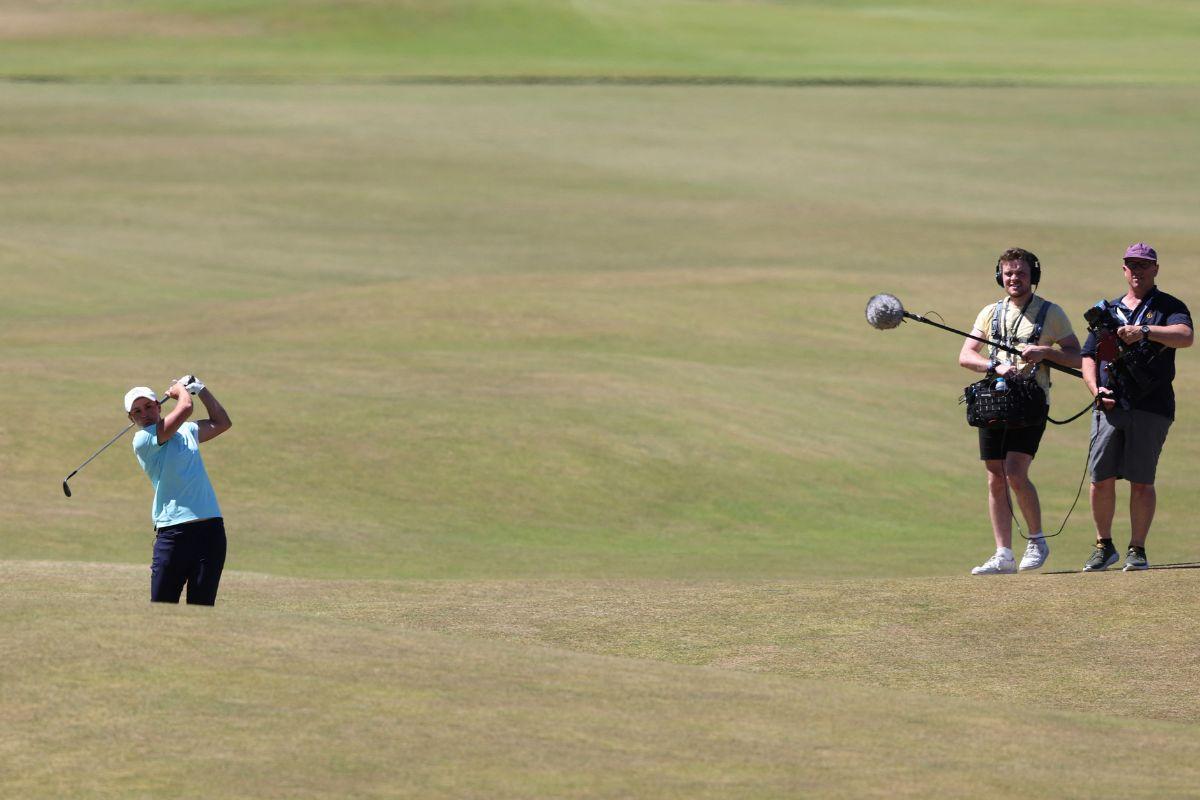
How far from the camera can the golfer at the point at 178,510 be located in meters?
12.9

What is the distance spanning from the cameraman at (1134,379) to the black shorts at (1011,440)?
0.41m

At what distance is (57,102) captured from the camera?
6869 cm

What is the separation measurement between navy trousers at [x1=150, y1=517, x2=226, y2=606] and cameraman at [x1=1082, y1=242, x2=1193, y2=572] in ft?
19.3

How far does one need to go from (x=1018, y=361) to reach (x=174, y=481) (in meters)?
5.83

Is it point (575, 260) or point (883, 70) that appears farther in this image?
point (883, 70)

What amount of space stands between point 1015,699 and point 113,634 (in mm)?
4854

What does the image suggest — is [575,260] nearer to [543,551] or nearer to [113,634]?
[543,551]

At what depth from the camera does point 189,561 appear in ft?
42.4

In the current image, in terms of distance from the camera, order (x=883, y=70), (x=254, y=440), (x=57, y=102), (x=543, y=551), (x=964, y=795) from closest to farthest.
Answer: (x=964, y=795) → (x=543, y=551) → (x=254, y=440) → (x=57, y=102) → (x=883, y=70)

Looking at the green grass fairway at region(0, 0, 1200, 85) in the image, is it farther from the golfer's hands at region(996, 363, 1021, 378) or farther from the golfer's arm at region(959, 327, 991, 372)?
the golfer's hands at region(996, 363, 1021, 378)

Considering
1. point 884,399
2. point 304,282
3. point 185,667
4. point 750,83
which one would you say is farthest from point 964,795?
point 750,83

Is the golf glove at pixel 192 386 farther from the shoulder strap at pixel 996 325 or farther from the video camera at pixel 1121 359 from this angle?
the video camera at pixel 1121 359

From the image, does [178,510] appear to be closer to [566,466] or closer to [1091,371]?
[1091,371]

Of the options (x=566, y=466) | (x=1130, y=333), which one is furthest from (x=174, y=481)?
(x=566, y=466)
